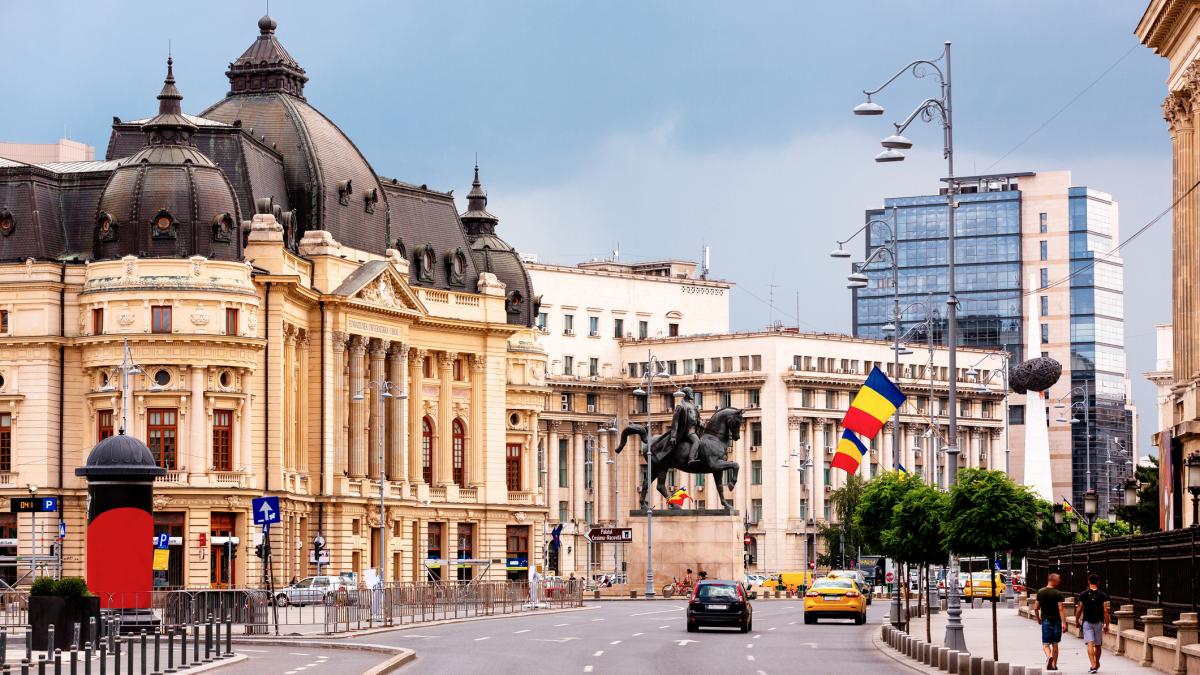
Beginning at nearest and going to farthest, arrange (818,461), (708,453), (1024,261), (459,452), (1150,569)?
1. (1150,569)
2. (708,453)
3. (459,452)
4. (818,461)
5. (1024,261)

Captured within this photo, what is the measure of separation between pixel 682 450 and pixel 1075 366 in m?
113

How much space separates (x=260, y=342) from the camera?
95625mm

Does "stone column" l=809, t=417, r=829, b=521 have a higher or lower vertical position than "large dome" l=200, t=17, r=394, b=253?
lower

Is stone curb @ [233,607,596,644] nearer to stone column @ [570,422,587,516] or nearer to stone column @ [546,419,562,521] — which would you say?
stone column @ [546,419,562,521]

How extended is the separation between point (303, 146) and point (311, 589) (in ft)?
96.3

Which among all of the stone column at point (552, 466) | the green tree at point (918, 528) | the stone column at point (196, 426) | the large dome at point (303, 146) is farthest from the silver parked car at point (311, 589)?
the stone column at point (552, 466)

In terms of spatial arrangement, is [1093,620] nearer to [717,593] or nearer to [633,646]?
[633,646]

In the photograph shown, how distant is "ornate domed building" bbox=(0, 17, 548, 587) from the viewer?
93375mm

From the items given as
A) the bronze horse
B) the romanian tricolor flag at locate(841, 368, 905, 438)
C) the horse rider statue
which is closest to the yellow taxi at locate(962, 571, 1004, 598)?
the bronze horse

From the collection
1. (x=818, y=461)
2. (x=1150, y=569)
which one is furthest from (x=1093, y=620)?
(x=818, y=461)

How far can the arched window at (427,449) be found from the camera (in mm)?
120312

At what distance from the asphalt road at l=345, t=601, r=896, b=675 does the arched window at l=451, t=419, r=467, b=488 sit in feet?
157

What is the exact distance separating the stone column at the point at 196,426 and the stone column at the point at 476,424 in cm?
3034

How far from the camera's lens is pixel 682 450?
92.9 meters
